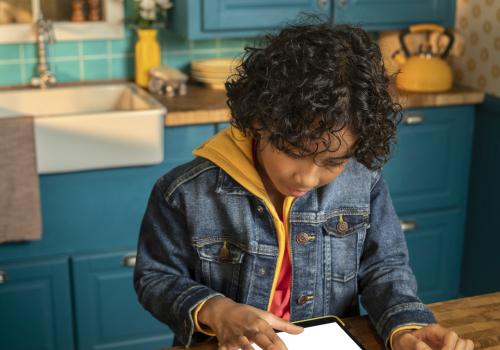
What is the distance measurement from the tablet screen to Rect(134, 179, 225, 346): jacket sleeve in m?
0.16

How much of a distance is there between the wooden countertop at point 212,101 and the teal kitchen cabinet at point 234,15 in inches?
8.1

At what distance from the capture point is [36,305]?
2371mm

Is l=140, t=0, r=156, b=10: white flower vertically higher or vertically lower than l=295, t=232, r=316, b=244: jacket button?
higher

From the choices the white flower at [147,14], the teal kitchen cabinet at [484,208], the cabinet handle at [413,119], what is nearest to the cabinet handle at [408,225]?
the teal kitchen cabinet at [484,208]

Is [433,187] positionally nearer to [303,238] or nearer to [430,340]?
[303,238]

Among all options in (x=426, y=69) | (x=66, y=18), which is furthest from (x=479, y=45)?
(x=66, y=18)

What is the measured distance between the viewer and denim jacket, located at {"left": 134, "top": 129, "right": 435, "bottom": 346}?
1.25 m

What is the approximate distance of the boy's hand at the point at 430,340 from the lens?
1.07 m

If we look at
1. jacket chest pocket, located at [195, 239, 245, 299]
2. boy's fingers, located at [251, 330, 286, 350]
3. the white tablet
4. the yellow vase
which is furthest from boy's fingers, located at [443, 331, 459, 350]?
the yellow vase

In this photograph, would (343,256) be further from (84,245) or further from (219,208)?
(84,245)

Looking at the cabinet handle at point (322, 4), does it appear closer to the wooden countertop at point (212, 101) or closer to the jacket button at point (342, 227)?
the wooden countertop at point (212, 101)

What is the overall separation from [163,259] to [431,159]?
67.4 inches

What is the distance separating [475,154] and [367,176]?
5.31 feet

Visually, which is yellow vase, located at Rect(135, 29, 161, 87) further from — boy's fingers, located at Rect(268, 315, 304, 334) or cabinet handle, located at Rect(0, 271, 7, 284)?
boy's fingers, located at Rect(268, 315, 304, 334)
